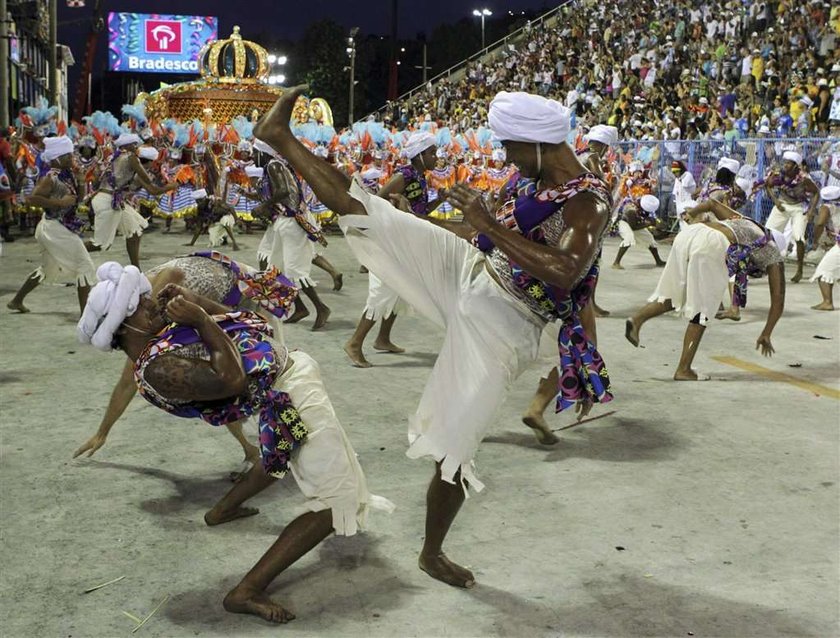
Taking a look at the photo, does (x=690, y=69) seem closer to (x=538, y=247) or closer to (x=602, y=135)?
(x=602, y=135)

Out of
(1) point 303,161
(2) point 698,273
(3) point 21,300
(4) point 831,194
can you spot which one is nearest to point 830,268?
(4) point 831,194

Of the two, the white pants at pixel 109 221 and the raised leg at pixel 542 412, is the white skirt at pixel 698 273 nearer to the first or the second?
the raised leg at pixel 542 412

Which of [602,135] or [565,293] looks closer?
[565,293]

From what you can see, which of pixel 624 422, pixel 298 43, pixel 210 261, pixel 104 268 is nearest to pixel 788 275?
pixel 624 422

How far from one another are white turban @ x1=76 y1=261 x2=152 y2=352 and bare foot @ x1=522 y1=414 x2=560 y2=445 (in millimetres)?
2665

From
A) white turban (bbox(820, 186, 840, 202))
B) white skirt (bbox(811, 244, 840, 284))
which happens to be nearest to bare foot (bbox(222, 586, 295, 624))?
white skirt (bbox(811, 244, 840, 284))

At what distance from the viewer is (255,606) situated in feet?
11.0

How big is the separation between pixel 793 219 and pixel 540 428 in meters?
8.96

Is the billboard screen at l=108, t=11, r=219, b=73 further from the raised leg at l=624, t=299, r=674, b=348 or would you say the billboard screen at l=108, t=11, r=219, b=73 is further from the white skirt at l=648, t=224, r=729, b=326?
the white skirt at l=648, t=224, r=729, b=326

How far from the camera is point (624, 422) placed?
233 inches

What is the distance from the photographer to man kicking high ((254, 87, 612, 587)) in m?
3.27

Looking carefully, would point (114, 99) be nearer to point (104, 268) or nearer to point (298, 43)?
point (298, 43)

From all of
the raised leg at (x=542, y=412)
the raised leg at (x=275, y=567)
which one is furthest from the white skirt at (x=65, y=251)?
the raised leg at (x=275, y=567)

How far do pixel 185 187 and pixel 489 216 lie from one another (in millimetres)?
16248
